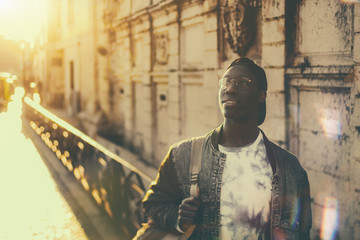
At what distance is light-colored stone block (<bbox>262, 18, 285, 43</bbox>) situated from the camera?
577 centimetres

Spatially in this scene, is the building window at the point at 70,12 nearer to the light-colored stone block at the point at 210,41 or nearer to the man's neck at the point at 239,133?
the light-colored stone block at the point at 210,41

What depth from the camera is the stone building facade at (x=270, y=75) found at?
191 inches

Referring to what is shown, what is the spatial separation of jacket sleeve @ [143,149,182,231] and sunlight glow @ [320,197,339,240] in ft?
11.7

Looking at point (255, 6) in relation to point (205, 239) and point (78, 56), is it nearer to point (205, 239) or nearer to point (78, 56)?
point (205, 239)

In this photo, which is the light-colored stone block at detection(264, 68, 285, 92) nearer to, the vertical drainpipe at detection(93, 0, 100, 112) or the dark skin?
the dark skin

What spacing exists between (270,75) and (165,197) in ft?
14.0

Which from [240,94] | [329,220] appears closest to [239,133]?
[240,94]

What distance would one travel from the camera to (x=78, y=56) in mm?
19125

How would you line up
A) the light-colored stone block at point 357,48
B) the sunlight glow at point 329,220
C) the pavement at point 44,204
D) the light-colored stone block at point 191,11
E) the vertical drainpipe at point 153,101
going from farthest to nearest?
1. the vertical drainpipe at point 153,101
2. the light-colored stone block at point 191,11
3. the pavement at point 44,204
4. the sunlight glow at point 329,220
5. the light-colored stone block at point 357,48

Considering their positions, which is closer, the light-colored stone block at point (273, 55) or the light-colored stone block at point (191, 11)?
the light-colored stone block at point (273, 55)

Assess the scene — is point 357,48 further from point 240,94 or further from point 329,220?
point 240,94

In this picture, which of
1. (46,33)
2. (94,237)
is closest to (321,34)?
(94,237)

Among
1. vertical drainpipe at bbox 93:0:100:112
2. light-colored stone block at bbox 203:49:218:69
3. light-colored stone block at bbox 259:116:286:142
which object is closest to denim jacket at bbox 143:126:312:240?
light-colored stone block at bbox 259:116:286:142

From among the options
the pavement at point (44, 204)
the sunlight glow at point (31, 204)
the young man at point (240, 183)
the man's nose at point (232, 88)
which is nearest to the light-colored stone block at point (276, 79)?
the pavement at point (44, 204)
